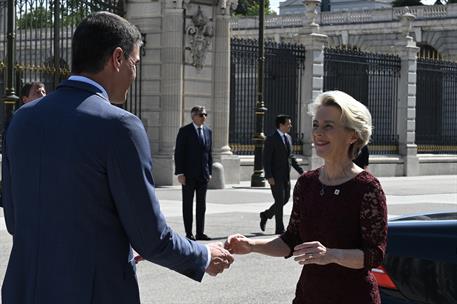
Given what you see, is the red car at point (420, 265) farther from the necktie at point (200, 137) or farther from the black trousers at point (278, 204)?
the black trousers at point (278, 204)

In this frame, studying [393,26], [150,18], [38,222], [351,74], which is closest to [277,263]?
[38,222]

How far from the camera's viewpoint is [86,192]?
3.57 metres

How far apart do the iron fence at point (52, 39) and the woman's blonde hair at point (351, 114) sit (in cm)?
1762

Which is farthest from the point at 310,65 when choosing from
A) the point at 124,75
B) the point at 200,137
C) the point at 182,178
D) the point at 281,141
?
the point at 124,75

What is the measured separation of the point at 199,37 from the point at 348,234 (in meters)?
19.8

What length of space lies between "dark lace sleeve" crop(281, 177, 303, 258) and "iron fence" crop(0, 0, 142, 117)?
17426mm

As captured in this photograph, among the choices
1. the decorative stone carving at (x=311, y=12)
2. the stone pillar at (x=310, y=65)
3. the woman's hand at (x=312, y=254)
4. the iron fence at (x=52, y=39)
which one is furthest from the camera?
the decorative stone carving at (x=311, y=12)

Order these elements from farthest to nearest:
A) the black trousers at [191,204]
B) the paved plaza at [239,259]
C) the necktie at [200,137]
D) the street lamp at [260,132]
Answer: the street lamp at [260,132]
the necktie at [200,137]
the black trousers at [191,204]
the paved plaza at [239,259]

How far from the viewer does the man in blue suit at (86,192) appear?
11.7 feet

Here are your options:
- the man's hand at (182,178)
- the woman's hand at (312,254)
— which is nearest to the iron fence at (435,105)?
the man's hand at (182,178)

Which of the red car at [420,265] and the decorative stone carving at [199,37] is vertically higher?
the decorative stone carving at [199,37]

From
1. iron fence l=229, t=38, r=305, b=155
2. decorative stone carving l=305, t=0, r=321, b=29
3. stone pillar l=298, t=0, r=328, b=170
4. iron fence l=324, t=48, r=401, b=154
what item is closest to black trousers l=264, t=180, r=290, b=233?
iron fence l=229, t=38, r=305, b=155

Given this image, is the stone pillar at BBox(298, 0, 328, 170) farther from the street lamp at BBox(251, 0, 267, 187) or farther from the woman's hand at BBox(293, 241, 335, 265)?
the woman's hand at BBox(293, 241, 335, 265)

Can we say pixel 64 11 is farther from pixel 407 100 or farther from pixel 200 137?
pixel 407 100
